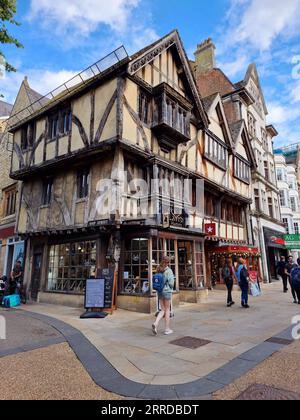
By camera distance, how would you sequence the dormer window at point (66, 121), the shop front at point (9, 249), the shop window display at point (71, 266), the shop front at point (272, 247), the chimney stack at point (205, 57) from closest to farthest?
the shop window display at point (71, 266)
the dormer window at point (66, 121)
the shop front at point (9, 249)
the shop front at point (272, 247)
the chimney stack at point (205, 57)

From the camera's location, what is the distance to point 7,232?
50.5 ft

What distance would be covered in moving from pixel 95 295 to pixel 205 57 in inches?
866

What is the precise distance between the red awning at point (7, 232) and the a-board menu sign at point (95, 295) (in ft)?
27.3

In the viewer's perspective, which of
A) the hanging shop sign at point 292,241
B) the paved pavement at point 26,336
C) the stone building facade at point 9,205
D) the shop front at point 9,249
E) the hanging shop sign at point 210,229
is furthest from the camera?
the hanging shop sign at point 292,241

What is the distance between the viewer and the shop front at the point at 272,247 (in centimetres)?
1948

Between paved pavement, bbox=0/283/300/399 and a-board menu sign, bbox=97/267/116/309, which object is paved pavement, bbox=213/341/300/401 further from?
a-board menu sign, bbox=97/267/116/309

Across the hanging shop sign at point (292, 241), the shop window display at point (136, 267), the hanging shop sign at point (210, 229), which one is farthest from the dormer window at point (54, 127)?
the hanging shop sign at point (292, 241)

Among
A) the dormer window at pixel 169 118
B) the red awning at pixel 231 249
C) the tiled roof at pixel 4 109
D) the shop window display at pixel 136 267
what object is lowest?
the shop window display at pixel 136 267

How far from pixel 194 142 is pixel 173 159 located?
223 centimetres

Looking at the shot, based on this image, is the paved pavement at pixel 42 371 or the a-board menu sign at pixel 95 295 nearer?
the paved pavement at pixel 42 371

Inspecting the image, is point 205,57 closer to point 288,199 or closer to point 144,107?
point 144,107

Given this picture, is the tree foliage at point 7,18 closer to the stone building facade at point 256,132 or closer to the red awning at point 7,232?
the red awning at point 7,232

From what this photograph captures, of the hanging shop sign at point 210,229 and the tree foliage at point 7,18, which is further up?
the tree foliage at point 7,18

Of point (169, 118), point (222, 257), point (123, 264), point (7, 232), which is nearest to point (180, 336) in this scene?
point (123, 264)
